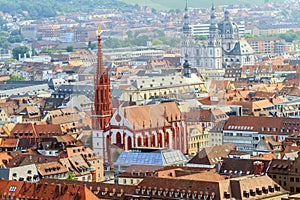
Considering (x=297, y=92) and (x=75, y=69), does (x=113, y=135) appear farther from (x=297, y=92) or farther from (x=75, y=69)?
(x=75, y=69)

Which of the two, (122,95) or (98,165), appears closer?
(98,165)

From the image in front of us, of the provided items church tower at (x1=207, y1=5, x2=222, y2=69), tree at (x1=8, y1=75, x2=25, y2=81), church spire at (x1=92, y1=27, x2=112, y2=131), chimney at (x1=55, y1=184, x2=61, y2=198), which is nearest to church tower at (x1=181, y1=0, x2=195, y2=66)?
church tower at (x1=207, y1=5, x2=222, y2=69)

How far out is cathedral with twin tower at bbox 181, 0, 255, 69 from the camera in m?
169

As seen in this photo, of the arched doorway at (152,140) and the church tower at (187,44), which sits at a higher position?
the arched doorway at (152,140)

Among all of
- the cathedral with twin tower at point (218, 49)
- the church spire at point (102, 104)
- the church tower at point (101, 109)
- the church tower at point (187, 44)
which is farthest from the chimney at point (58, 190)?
the church tower at point (187, 44)

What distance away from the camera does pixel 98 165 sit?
83.2 meters

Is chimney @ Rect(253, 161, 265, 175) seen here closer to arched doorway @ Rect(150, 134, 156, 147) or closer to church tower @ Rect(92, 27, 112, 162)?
arched doorway @ Rect(150, 134, 156, 147)

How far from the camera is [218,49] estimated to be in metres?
170

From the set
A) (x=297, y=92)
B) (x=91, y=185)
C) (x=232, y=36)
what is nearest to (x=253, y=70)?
(x=232, y=36)

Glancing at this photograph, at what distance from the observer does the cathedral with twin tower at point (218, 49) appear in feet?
553

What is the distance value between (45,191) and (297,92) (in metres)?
57.9

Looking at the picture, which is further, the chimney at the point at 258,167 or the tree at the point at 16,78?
the tree at the point at 16,78

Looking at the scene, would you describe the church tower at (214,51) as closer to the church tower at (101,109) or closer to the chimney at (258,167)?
the church tower at (101,109)

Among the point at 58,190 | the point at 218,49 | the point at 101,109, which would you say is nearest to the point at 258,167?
the point at 58,190
